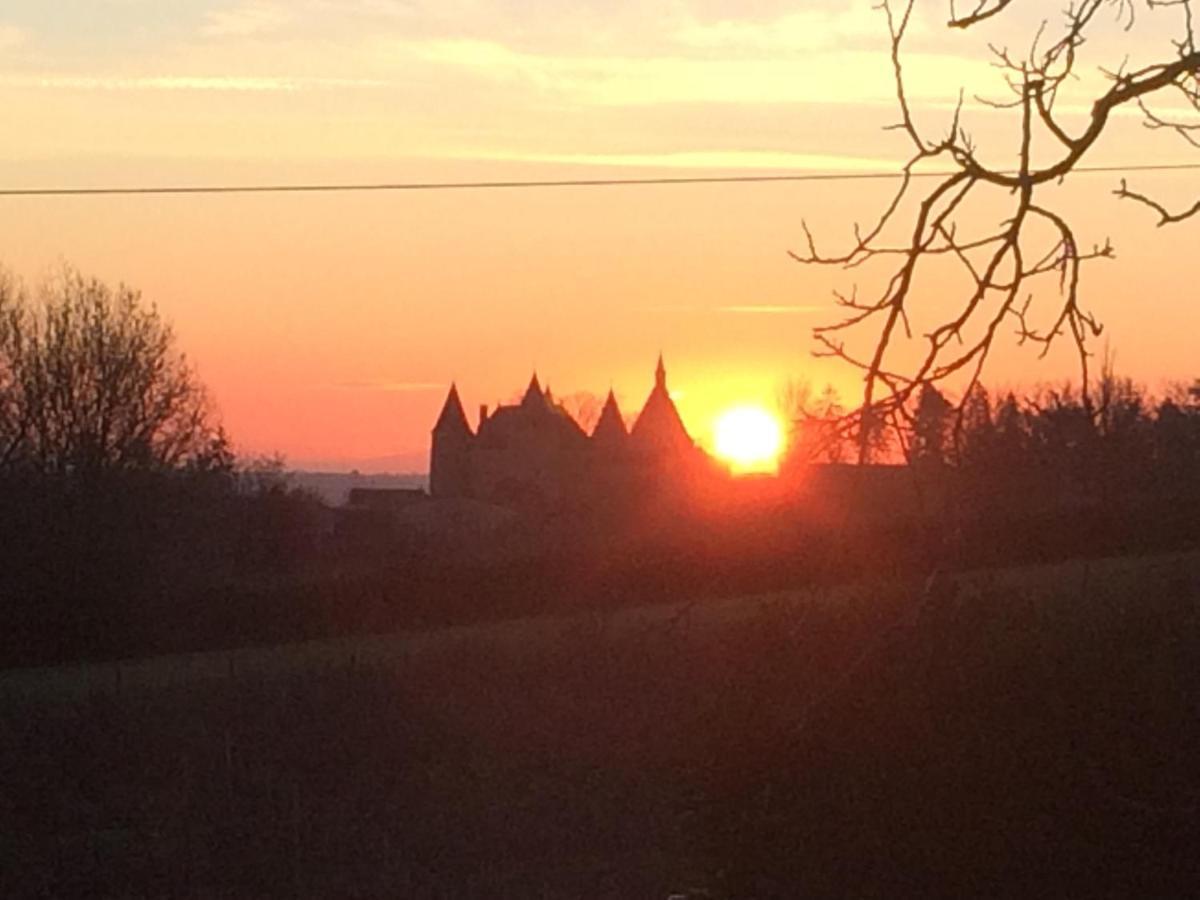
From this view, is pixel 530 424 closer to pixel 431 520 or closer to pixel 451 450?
pixel 451 450

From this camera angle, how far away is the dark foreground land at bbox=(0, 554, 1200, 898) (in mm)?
11055

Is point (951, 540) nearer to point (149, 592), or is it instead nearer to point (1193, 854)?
point (1193, 854)

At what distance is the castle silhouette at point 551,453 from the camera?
2516 inches

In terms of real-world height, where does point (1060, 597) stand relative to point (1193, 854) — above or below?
above

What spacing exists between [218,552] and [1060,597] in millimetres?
32648

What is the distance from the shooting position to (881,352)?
5875 millimetres

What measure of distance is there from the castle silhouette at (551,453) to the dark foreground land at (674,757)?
29.4 metres

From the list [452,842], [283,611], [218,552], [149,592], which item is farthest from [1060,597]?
[218,552]

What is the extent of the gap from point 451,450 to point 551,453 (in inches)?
609

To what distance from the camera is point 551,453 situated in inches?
4001

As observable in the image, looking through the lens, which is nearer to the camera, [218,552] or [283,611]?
[283,611]

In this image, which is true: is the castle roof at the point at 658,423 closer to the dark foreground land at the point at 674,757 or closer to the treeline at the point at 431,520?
the treeline at the point at 431,520

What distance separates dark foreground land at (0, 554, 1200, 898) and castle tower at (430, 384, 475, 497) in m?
79.5

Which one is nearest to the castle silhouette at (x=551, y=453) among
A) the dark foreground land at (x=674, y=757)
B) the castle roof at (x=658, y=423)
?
the castle roof at (x=658, y=423)
